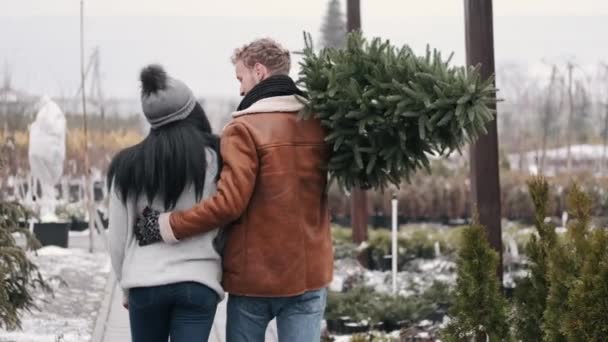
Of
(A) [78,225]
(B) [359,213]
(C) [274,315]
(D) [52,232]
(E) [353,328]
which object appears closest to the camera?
(C) [274,315]

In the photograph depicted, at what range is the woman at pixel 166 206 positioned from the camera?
152 inches

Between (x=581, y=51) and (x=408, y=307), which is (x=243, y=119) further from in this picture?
(x=581, y=51)

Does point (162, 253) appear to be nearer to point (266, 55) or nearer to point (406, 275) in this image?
point (266, 55)

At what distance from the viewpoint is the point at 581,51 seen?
2822 cm

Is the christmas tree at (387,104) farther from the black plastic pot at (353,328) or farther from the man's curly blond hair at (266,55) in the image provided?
the black plastic pot at (353,328)

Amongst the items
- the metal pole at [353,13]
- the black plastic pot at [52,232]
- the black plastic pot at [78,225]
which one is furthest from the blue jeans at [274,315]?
the black plastic pot at [78,225]

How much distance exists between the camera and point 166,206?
3.91 m

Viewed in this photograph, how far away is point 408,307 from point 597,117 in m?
15.7

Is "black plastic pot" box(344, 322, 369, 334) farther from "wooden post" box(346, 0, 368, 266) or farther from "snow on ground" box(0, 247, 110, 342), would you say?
"wooden post" box(346, 0, 368, 266)

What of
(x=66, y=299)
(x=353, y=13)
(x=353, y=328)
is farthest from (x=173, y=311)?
(x=353, y=13)

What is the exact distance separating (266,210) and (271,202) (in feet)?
0.10

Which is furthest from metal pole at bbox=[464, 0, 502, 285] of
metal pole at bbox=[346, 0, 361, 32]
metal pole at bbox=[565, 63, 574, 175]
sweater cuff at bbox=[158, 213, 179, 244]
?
metal pole at bbox=[565, 63, 574, 175]

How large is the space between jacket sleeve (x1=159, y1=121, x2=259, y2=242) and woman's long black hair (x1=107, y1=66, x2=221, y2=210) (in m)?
0.08

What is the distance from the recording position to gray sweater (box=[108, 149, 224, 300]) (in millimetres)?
3857
